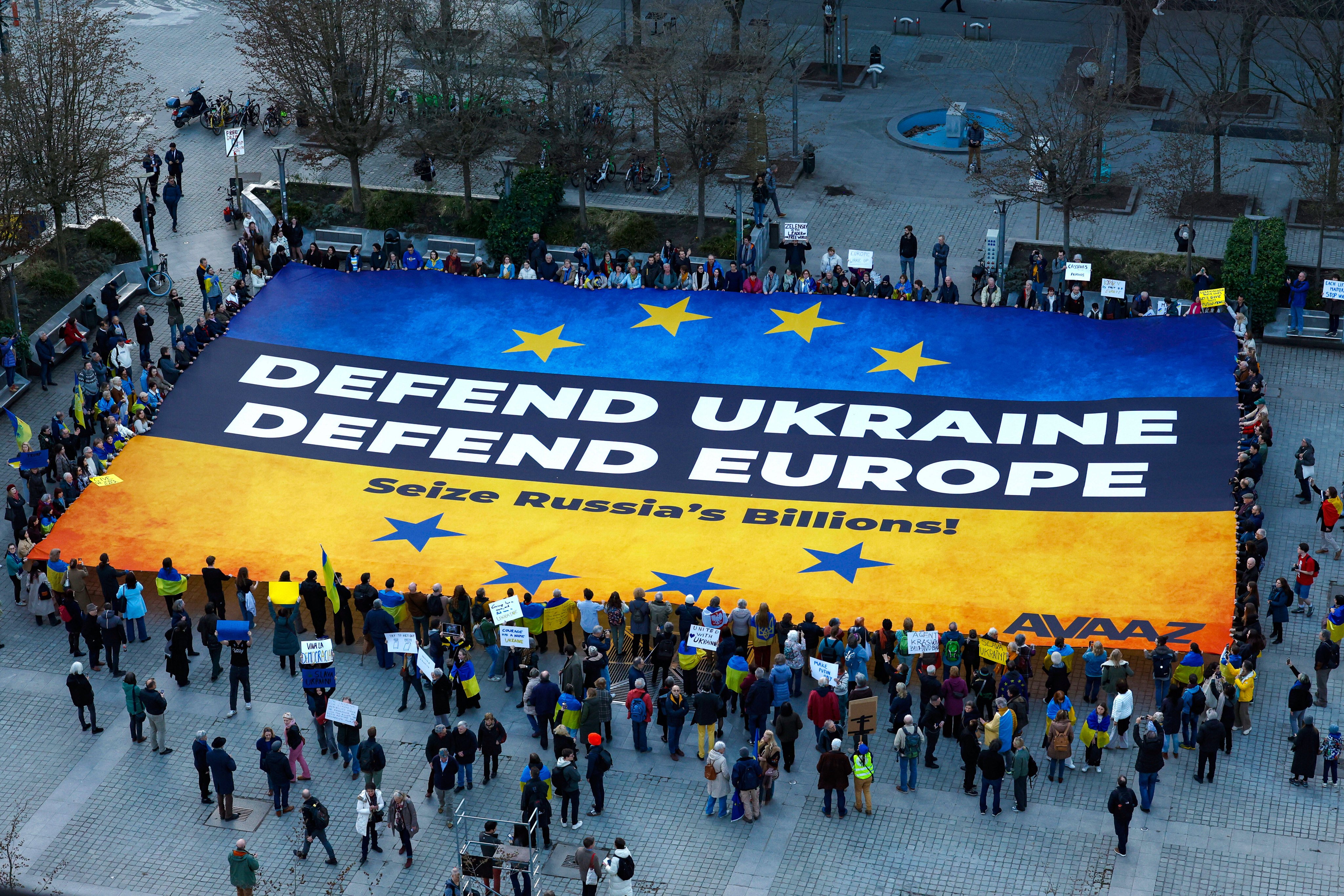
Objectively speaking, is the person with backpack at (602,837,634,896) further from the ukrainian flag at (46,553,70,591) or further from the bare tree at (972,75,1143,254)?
the bare tree at (972,75,1143,254)

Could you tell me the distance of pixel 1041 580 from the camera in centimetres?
3225

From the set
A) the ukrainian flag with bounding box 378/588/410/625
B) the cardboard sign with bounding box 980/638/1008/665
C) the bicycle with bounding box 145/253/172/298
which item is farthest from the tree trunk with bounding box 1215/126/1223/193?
the bicycle with bounding box 145/253/172/298

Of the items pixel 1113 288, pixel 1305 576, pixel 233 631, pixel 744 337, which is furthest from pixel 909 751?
pixel 1113 288

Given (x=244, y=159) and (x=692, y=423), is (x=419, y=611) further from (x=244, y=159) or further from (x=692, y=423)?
(x=244, y=159)

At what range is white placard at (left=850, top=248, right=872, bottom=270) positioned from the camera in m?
43.8

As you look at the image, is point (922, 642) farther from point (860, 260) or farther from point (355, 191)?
point (355, 191)

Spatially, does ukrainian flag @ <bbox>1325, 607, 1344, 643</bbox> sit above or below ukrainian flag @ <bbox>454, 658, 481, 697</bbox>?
above

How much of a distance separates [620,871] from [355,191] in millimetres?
29018

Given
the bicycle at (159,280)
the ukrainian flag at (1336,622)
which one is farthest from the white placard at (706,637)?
the bicycle at (159,280)

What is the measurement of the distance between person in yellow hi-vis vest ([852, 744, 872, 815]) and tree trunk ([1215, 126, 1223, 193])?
23.3m

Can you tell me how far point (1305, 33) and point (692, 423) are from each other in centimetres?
3087

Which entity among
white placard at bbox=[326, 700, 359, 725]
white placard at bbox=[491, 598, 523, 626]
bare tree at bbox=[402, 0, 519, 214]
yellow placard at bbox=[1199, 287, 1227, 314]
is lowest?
white placard at bbox=[326, 700, 359, 725]

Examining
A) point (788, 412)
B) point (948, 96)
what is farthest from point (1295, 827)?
point (948, 96)

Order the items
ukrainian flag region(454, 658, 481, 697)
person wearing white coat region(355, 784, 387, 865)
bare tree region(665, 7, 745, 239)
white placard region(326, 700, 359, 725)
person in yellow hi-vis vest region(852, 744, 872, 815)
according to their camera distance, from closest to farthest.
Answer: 1. person wearing white coat region(355, 784, 387, 865)
2. person in yellow hi-vis vest region(852, 744, 872, 815)
3. white placard region(326, 700, 359, 725)
4. ukrainian flag region(454, 658, 481, 697)
5. bare tree region(665, 7, 745, 239)
